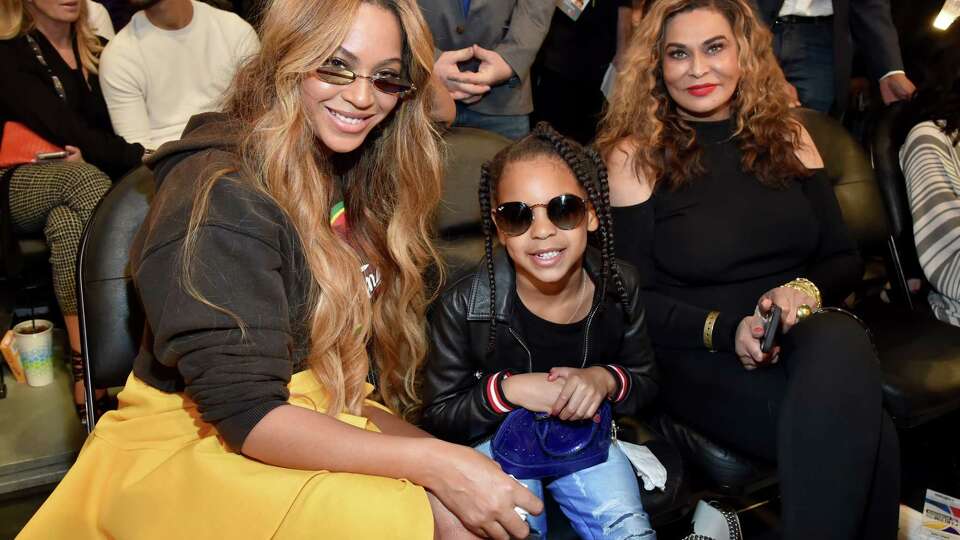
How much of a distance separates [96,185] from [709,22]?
2.34 meters

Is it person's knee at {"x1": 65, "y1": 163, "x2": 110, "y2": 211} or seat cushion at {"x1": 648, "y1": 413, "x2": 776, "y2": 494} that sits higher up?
person's knee at {"x1": 65, "y1": 163, "x2": 110, "y2": 211}

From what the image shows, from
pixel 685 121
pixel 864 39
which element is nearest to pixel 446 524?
pixel 685 121

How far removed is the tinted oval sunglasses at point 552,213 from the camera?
218 cm

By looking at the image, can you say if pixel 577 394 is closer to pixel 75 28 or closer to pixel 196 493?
pixel 196 493

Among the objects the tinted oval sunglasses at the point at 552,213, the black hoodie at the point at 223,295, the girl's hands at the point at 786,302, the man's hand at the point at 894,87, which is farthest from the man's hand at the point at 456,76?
the man's hand at the point at 894,87

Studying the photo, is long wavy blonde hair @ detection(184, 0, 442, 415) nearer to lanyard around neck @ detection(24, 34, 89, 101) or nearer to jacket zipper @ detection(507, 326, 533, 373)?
jacket zipper @ detection(507, 326, 533, 373)

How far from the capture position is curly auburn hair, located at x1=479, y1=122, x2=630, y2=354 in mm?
2275

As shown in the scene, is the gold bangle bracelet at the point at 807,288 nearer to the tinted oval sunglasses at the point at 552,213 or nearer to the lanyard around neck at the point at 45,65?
the tinted oval sunglasses at the point at 552,213

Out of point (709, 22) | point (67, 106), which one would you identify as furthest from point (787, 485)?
point (67, 106)

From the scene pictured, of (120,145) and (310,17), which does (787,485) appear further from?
(120,145)

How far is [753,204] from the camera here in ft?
8.80

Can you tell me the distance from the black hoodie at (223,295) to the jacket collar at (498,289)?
1.94ft

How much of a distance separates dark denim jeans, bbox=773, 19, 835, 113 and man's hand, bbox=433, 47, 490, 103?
1461 mm

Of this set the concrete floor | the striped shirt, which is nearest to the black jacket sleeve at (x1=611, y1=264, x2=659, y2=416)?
the striped shirt
